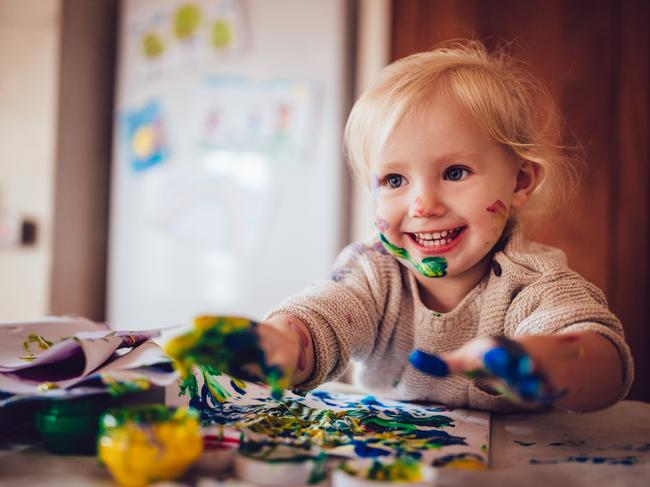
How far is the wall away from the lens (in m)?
2.16

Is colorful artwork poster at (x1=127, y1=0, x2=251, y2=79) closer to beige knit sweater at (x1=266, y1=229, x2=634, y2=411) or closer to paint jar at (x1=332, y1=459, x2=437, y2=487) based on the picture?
beige knit sweater at (x1=266, y1=229, x2=634, y2=411)

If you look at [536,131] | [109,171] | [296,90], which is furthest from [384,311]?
[109,171]

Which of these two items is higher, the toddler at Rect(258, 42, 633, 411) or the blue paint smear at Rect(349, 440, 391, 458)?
the toddler at Rect(258, 42, 633, 411)

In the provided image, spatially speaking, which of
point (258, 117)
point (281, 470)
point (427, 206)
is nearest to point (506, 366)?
point (281, 470)

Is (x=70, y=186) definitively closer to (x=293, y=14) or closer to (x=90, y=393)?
(x=293, y=14)

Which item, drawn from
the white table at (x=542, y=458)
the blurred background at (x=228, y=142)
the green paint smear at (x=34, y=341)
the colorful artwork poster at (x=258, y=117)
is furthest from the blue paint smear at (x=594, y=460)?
the colorful artwork poster at (x=258, y=117)

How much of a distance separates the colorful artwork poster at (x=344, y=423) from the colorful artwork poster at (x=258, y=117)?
4.44ft

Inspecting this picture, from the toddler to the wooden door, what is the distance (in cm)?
90

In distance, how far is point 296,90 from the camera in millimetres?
2018

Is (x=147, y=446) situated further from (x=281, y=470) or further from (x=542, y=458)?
(x=542, y=458)

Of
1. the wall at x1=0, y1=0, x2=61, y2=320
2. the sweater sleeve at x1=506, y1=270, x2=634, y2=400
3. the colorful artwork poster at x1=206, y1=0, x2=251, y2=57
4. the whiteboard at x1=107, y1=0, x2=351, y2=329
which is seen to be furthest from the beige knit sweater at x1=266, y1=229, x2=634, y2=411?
the wall at x1=0, y1=0, x2=61, y2=320

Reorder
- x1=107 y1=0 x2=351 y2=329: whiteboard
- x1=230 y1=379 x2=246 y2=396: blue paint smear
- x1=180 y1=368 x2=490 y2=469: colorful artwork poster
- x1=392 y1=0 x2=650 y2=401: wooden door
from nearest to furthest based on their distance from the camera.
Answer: x1=180 y1=368 x2=490 y2=469: colorful artwork poster < x1=230 y1=379 x2=246 y2=396: blue paint smear < x1=392 y1=0 x2=650 y2=401: wooden door < x1=107 y1=0 x2=351 y2=329: whiteboard

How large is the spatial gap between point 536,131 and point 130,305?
178 cm

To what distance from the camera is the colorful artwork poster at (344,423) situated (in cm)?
51
